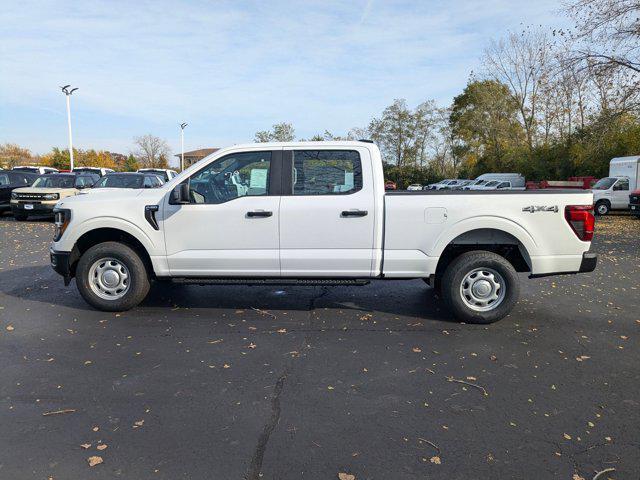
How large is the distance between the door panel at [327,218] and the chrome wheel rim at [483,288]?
1170 millimetres

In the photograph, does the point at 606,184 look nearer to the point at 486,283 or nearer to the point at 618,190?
the point at 618,190

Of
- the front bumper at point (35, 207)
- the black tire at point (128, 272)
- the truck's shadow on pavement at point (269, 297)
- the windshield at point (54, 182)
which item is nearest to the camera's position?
the black tire at point (128, 272)

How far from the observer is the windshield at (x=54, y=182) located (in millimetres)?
16969

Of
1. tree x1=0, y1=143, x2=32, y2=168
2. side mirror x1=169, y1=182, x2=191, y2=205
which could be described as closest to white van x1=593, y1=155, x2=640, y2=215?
side mirror x1=169, y1=182, x2=191, y2=205

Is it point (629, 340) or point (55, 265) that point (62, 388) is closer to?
point (55, 265)

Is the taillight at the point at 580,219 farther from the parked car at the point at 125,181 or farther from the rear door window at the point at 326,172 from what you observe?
the parked car at the point at 125,181

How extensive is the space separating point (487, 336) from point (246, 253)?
284cm

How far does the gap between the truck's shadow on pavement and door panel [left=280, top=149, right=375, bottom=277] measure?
2.59ft

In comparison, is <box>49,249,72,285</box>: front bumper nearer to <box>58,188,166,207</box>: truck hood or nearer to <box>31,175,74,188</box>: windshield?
<box>58,188,166,207</box>: truck hood

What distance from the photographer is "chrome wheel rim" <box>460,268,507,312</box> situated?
5387 mm

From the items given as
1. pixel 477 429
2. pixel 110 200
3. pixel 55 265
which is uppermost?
pixel 110 200

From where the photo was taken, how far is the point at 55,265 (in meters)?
5.68

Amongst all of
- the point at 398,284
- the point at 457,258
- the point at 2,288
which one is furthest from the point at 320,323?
the point at 2,288

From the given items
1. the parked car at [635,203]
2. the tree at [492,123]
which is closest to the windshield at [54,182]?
the parked car at [635,203]
